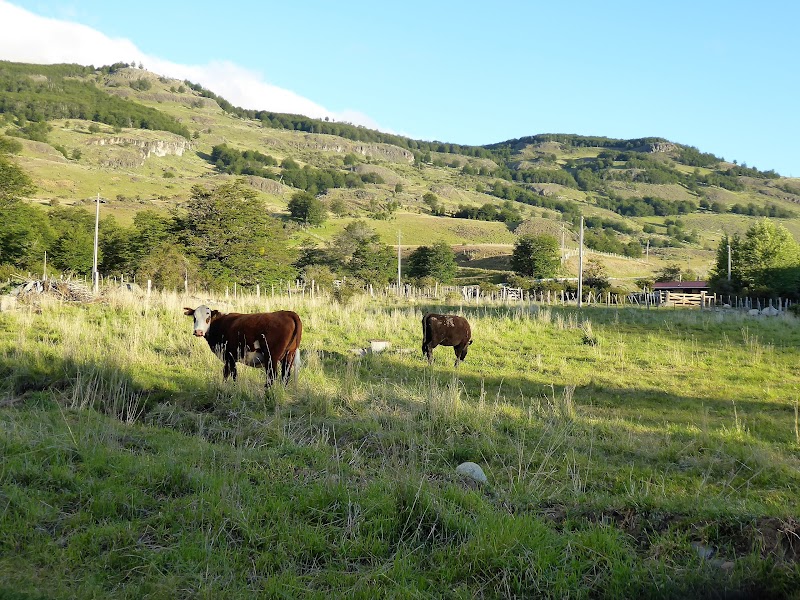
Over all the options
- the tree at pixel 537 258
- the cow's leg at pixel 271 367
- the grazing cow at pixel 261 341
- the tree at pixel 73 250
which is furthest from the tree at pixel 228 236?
the tree at pixel 537 258

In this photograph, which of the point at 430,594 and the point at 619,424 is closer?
the point at 430,594

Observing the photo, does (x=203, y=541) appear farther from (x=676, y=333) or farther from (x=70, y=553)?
(x=676, y=333)

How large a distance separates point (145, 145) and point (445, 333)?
158 metres

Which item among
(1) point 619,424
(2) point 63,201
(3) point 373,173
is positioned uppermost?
(3) point 373,173

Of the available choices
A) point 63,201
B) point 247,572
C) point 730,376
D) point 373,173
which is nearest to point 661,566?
point 247,572

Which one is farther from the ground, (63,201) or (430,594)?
(63,201)

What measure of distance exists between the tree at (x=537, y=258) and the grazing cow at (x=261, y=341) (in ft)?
200

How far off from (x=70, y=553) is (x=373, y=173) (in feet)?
617

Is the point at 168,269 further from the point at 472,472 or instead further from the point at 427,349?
the point at 472,472

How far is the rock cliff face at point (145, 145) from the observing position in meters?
148

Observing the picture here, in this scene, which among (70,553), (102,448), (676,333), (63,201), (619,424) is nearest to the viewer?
(70,553)

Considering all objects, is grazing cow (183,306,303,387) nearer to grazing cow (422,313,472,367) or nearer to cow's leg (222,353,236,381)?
cow's leg (222,353,236,381)

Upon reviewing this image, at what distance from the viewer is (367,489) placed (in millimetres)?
5035

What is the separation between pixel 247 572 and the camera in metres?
3.97
